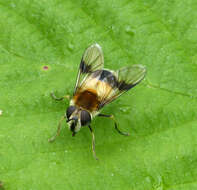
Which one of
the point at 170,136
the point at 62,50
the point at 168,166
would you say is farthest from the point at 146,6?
the point at 168,166

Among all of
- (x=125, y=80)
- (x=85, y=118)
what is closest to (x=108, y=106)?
(x=125, y=80)

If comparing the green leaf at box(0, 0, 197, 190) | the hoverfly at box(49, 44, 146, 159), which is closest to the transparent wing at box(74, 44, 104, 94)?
the hoverfly at box(49, 44, 146, 159)

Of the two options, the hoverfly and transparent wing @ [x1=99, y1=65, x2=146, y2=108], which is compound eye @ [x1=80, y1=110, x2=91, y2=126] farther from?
transparent wing @ [x1=99, y1=65, x2=146, y2=108]

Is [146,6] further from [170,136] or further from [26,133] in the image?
[26,133]

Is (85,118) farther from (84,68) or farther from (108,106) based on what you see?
(84,68)

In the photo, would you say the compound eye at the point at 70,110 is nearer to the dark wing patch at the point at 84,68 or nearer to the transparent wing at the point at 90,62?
the transparent wing at the point at 90,62

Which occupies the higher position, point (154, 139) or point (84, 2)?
point (84, 2)
